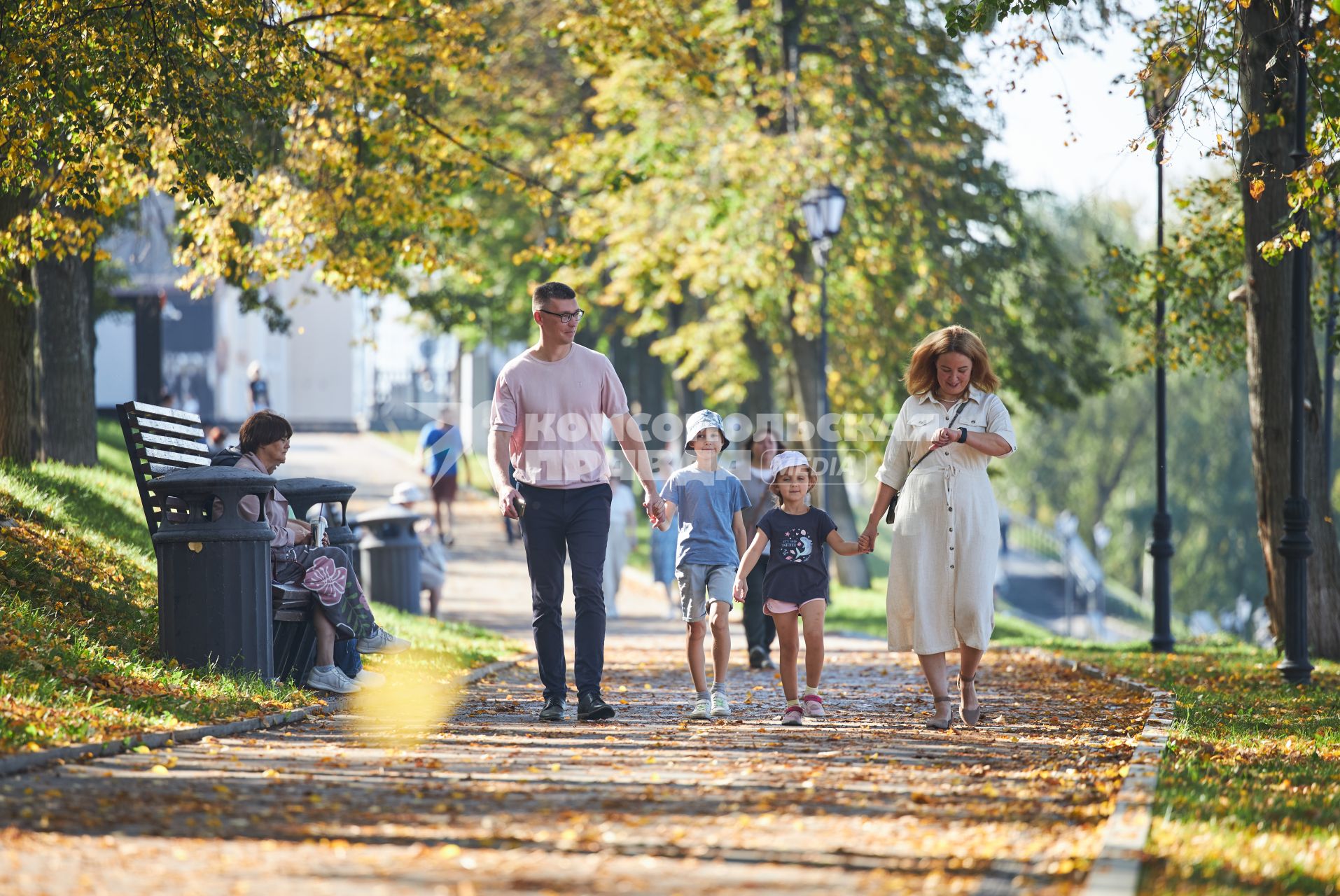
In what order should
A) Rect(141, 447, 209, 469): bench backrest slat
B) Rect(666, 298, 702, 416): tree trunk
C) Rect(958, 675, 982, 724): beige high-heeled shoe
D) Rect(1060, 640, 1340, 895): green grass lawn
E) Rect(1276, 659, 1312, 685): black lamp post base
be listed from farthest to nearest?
Rect(666, 298, 702, 416): tree trunk → Rect(1276, 659, 1312, 685): black lamp post base → Rect(141, 447, 209, 469): bench backrest slat → Rect(958, 675, 982, 724): beige high-heeled shoe → Rect(1060, 640, 1340, 895): green grass lawn

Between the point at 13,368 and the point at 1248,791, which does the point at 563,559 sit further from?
the point at 13,368

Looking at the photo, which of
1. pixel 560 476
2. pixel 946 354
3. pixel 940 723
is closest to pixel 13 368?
pixel 560 476

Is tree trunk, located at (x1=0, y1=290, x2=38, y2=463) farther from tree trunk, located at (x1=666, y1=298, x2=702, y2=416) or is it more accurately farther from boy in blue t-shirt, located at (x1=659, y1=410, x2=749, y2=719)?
tree trunk, located at (x1=666, y1=298, x2=702, y2=416)

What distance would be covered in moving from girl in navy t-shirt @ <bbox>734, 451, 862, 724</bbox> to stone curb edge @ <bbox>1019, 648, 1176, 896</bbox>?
1745mm

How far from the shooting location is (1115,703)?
31.9 ft

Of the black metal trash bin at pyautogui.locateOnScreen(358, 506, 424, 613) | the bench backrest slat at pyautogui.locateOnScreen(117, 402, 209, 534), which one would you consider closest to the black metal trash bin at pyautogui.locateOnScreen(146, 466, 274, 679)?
the bench backrest slat at pyautogui.locateOnScreen(117, 402, 209, 534)

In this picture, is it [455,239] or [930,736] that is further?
[455,239]

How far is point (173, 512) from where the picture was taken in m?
8.57

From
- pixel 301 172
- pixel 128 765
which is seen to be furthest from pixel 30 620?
pixel 301 172

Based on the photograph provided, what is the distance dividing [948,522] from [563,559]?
2037mm

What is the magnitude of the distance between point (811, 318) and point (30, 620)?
50.6ft

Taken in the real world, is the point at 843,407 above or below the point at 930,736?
above

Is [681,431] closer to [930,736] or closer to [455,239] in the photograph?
[455,239]

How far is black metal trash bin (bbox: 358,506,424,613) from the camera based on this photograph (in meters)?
15.1
